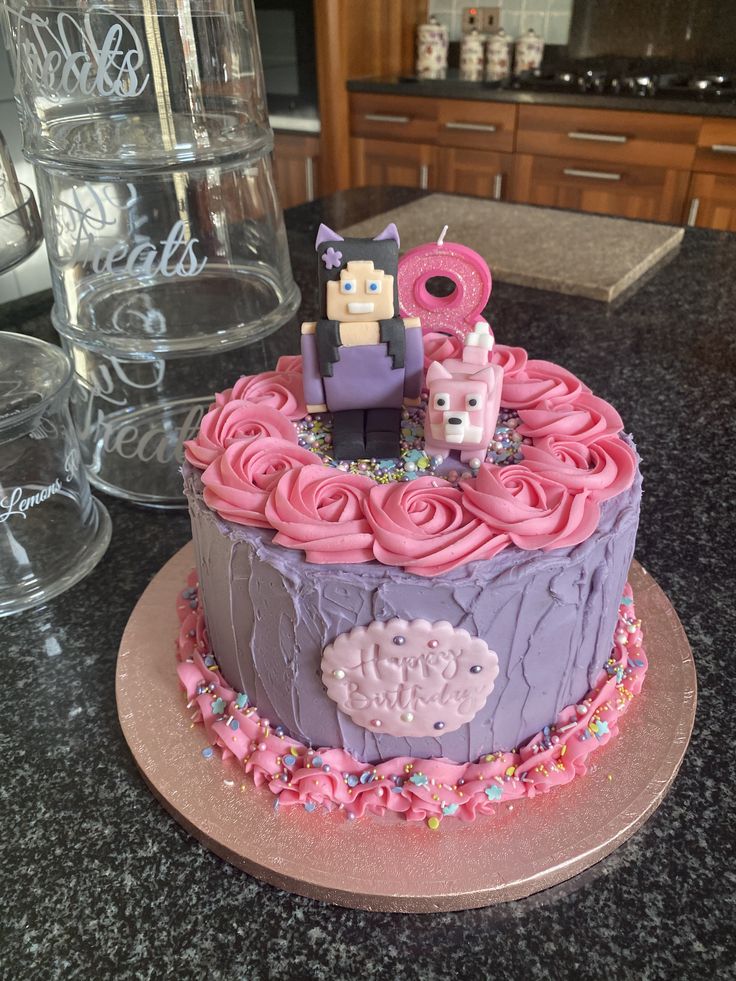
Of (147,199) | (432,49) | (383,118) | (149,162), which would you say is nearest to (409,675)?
(149,162)

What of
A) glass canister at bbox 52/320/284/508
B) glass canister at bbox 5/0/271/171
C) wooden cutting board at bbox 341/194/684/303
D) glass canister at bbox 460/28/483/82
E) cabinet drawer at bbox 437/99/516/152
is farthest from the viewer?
glass canister at bbox 460/28/483/82

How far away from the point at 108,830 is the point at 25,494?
0.52m

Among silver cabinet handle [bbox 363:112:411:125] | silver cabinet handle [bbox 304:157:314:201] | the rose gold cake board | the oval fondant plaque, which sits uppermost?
the oval fondant plaque

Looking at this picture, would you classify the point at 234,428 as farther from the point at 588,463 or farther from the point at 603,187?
the point at 603,187

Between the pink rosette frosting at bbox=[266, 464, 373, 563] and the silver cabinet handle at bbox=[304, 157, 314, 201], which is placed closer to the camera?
the pink rosette frosting at bbox=[266, 464, 373, 563]

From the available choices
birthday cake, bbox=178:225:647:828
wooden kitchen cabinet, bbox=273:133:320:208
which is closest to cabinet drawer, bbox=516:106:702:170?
wooden kitchen cabinet, bbox=273:133:320:208

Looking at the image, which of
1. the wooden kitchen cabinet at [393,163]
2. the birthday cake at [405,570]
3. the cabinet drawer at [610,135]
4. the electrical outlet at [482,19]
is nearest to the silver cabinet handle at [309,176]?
the wooden kitchen cabinet at [393,163]

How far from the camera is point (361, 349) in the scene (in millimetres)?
866

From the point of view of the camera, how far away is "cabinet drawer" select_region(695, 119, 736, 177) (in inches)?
112

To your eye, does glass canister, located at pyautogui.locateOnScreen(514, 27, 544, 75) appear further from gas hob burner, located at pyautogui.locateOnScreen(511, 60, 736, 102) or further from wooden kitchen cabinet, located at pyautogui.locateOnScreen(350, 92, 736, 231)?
wooden kitchen cabinet, located at pyautogui.locateOnScreen(350, 92, 736, 231)

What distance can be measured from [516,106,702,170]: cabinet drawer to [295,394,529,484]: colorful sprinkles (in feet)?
8.10

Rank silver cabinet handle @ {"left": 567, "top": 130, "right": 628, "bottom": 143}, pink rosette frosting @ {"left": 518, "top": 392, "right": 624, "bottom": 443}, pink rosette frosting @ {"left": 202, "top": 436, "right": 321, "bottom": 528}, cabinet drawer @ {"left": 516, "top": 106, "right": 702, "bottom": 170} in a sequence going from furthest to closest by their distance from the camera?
silver cabinet handle @ {"left": 567, "top": 130, "right": 628, "bottom": 143} → cabinet drawer @ {"left": 516, "top": 106, "right": 702, "bottom": 170} → pink rosette frosting @ {"left": 518, "top": 392, "right": 624, "bottom": 443} → pink rosette frosting @ {"left": 202, "top": 436, "right": 321, "bottom": 528}

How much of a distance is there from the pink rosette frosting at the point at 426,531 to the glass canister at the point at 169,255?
49 cm

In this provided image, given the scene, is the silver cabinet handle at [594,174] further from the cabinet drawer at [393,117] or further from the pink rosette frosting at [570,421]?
the pink rosette frosting at [570,421]
